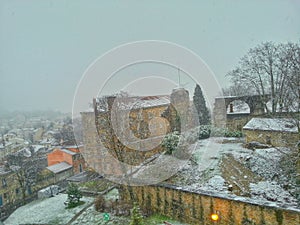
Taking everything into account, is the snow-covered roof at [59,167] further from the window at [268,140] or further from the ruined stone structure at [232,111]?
the window at [268,140]

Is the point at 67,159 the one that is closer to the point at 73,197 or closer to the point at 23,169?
the point at 23,169

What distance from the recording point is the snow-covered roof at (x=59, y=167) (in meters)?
14.1

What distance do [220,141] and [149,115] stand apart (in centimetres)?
329

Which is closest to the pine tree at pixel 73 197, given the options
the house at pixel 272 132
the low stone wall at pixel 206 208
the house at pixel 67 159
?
the low stone wall at pixel 206 208

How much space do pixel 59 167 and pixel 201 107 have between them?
331 inches

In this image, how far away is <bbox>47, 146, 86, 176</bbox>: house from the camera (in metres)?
14.8

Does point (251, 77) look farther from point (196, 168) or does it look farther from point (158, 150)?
point (196, 168)

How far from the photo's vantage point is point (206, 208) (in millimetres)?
5129

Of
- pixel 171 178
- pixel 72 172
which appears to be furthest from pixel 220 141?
Result: pixel 72 172

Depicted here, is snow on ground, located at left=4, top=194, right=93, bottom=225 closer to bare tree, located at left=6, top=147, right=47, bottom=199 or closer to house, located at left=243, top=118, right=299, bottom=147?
bare tree, located at left=6, top=147, right=47, bottom=199

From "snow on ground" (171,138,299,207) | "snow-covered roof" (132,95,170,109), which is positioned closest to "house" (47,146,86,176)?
"snow-covered roof" (132,95,170,109)

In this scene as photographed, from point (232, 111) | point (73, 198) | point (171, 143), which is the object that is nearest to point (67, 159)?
point (73, 198)

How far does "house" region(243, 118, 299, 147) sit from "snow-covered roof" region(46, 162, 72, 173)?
32.0 feet

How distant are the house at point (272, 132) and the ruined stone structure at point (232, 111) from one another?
108 inches
